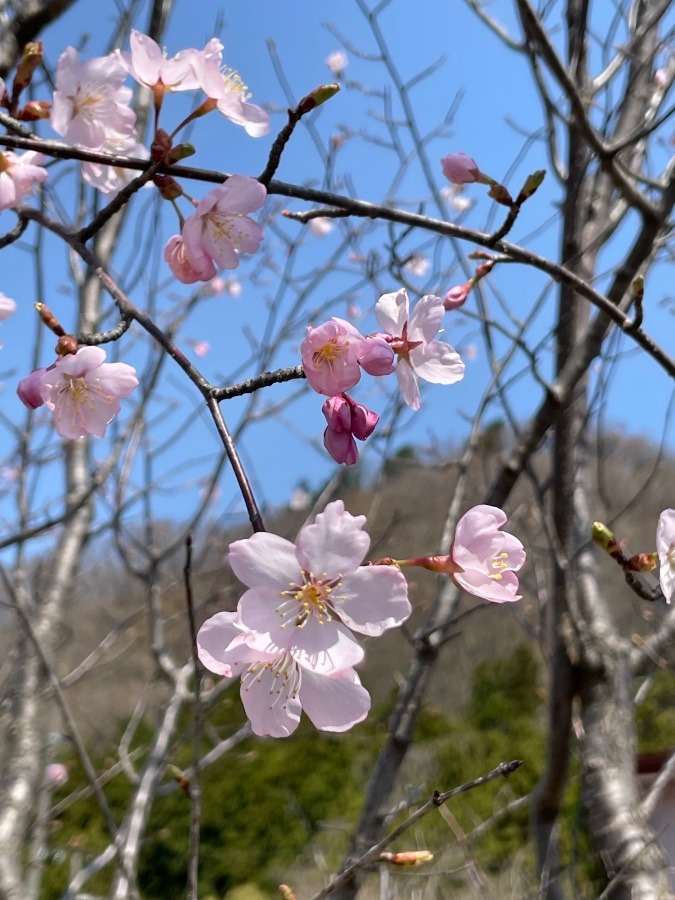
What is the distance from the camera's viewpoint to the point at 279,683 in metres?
0.65

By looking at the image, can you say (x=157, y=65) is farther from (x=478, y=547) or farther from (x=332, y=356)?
(x=478, y=547)

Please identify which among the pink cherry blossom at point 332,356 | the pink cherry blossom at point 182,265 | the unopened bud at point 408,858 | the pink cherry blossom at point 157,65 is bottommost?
the unopened bud at point 408,858

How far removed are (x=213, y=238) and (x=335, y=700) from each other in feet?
1.88

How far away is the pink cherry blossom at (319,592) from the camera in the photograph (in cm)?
57

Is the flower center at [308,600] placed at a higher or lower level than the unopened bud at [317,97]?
lower

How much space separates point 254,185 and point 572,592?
1412 millimetres

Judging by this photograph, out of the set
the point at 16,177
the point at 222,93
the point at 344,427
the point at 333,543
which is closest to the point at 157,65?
the point at 222,93

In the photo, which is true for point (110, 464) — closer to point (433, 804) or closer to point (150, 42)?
point (150, 42)

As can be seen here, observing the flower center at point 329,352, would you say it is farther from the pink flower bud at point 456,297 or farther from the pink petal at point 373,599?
the pink flower bud at point 456,297

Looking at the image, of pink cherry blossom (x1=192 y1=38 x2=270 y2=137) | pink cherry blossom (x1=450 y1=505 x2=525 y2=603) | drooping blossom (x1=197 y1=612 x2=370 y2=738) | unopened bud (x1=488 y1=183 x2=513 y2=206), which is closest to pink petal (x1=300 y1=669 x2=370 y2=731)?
drooping blossom (x1=197 y1=612 x2=370 y2=738)

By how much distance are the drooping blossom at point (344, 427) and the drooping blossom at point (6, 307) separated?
66 cm

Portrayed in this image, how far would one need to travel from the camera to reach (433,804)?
0.60 metres

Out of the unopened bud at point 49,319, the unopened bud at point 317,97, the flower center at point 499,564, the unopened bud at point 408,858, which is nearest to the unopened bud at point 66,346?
the unopened bud at point 49,319

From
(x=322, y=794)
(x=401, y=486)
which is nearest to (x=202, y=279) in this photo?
(x=322, y=794)
